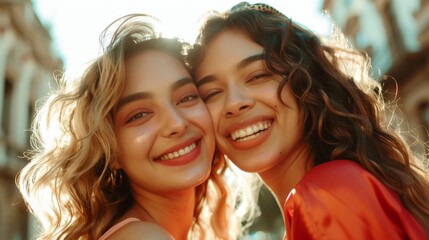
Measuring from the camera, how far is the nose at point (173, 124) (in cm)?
310

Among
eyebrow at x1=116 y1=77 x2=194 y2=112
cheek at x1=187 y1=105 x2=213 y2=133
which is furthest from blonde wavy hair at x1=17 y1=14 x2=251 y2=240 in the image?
cheek at x1=187 y1=105 x2=213 y2=133

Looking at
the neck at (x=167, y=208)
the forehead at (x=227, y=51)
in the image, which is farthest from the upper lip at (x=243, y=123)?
the neck at (x=167, y=208)

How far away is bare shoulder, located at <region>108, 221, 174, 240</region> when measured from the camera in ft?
8.70

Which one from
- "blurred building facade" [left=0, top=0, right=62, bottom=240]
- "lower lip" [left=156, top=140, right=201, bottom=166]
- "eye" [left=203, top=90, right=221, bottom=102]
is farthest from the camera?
"blurred building facade" [left=0, top=0, right=62, bottom=240]

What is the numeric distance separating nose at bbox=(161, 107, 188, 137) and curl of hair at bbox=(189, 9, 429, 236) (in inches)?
19.4

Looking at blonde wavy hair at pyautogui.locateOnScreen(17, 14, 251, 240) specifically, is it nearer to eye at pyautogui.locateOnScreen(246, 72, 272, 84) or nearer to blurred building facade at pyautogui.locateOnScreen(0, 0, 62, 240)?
eye at pyautogui.locateOnScreen(246, 72, 272, 84)

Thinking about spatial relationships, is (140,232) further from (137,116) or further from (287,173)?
(287,173)

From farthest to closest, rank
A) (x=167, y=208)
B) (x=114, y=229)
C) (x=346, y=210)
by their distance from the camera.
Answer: (x=167, y=208), (x=114, y=229), (x=346, y=210)

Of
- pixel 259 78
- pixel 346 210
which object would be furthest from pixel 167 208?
pixel 346 210

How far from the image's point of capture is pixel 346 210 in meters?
2.06

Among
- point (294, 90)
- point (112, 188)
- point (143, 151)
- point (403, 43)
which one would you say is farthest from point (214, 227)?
point (403, 43)

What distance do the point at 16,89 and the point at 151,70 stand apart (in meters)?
15.9

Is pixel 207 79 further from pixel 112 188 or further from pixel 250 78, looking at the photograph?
pixel 112 188

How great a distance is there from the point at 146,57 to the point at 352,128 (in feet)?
4.70
